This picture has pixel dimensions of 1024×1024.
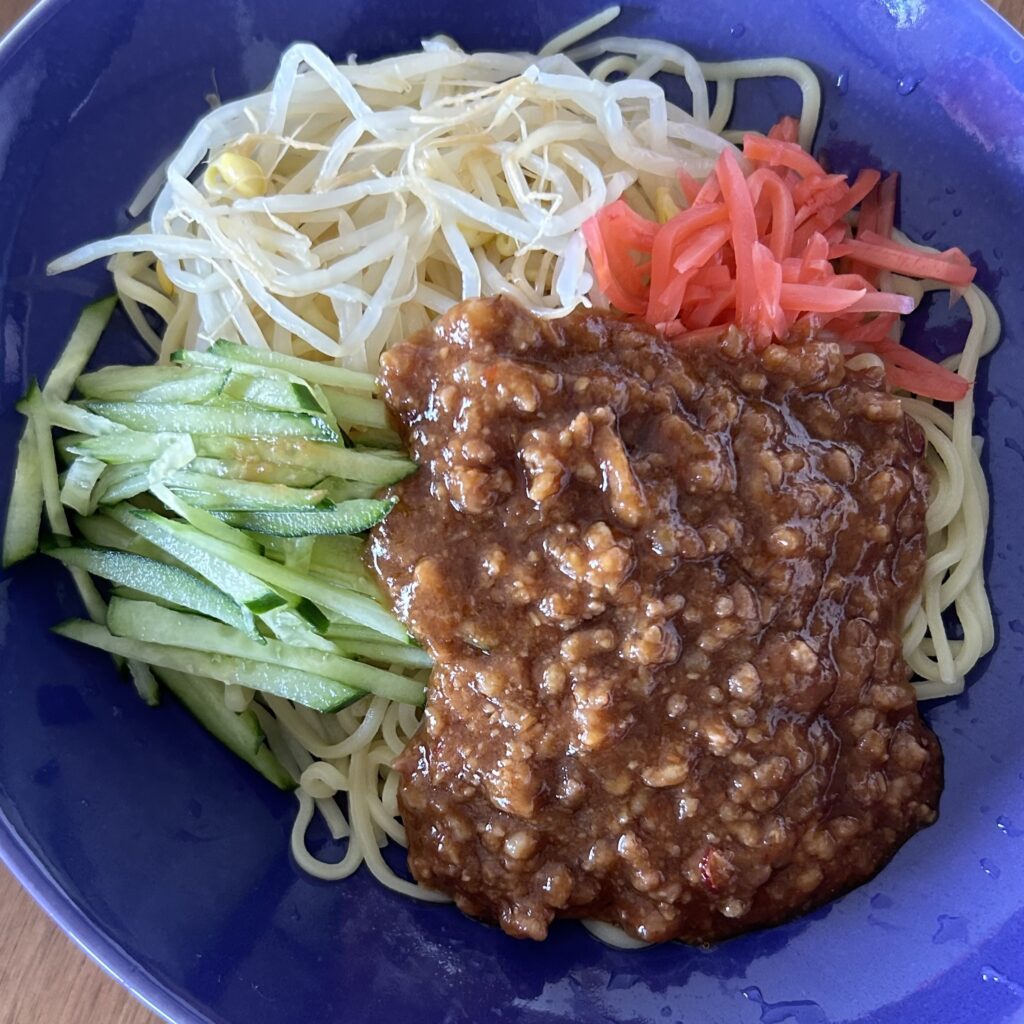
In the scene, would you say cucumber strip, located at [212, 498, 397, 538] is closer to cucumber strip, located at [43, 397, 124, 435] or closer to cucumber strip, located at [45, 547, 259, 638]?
cucumber strip, located at [45, 547, 259, 638]

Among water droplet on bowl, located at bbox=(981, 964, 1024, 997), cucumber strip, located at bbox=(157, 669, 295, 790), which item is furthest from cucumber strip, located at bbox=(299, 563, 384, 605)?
water droplet on bowl, located at bbox=(981, 964, 1024, 997)

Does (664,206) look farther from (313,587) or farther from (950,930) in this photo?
(950,930)

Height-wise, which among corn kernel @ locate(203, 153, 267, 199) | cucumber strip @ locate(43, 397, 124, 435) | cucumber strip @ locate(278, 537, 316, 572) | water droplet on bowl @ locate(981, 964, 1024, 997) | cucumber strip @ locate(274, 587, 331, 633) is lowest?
cucumber strip @ locate(43, 397, 124, 435)

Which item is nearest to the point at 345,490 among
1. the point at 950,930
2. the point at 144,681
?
the point at 144,681

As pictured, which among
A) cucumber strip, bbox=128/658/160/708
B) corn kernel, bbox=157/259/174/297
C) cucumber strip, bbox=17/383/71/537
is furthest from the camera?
corn kernel, bbox=157/259/174/297

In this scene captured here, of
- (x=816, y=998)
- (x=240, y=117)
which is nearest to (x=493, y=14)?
(x=240, y=117)

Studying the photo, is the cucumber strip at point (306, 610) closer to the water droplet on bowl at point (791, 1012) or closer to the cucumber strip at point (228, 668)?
the cucumber strip at point (228, 668)

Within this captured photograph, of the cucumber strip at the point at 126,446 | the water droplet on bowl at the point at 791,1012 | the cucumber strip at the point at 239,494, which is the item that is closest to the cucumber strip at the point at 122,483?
the cucumber strip at the point at 126,446
